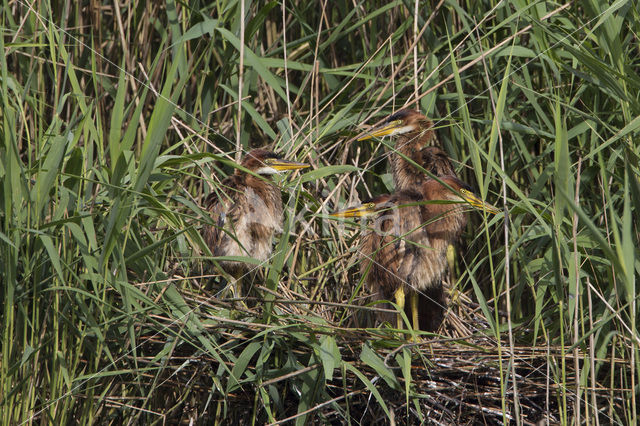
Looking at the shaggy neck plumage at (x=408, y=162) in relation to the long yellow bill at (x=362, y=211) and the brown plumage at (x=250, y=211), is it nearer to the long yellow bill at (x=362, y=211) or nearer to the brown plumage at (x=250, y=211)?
the long yellow bill at (x=362, y=211)

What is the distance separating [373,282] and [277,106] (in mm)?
1062

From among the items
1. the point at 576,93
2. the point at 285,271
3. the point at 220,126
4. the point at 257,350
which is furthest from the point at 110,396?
the point at 576,93

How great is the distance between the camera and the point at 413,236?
3.57 metres

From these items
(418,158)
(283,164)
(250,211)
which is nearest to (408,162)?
(418,158)

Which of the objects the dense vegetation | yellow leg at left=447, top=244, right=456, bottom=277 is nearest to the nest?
the dense vegetation

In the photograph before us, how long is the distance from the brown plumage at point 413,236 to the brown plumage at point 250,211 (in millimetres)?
294

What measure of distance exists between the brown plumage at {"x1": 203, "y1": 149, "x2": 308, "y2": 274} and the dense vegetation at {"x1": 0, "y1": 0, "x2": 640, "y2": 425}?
0.11 m

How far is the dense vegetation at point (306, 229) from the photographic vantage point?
279 cm

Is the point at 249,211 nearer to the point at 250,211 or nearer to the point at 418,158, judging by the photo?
the point at 250,211

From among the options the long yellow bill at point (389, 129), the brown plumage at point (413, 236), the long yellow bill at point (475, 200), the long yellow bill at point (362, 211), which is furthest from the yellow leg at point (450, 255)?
the long yellow bill at point (389, 129)

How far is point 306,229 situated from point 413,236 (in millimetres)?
443

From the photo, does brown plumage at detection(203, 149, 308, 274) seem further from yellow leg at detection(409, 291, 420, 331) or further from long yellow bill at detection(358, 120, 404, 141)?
yellow leg at detection(409, 291, 420, 331)

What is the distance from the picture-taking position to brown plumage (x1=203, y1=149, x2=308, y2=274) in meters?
3.60

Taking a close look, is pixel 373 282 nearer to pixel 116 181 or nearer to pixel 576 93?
pixel 576 93
